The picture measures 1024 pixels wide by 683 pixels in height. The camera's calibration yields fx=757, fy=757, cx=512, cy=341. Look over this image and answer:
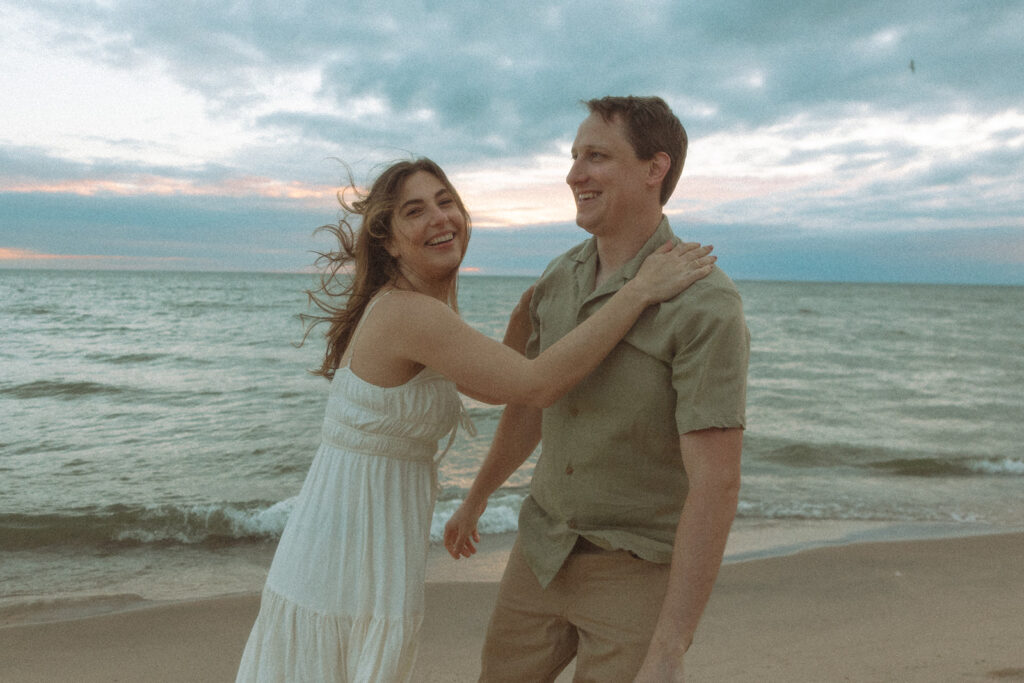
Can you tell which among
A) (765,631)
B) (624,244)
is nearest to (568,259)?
(624,244)

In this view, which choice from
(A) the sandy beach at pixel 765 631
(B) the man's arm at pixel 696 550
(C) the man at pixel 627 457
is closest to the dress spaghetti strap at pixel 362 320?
(C) the man at pixel 627 457

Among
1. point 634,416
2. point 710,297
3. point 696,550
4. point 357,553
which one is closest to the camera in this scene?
point 696,550

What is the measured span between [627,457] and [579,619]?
545 millimetres

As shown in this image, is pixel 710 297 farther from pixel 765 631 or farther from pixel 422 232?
pixel 765 631

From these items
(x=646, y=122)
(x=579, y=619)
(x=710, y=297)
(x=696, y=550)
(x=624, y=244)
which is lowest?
(x=579, y=619)

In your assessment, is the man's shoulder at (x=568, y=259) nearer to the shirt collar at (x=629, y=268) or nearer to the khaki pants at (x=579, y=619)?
the shirt collar at (x=629, y=268)

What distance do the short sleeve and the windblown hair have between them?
1.78 ft

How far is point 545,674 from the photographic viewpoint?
8.38ft

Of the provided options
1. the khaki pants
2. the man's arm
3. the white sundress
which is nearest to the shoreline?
the khaki pants

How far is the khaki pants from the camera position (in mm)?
2230

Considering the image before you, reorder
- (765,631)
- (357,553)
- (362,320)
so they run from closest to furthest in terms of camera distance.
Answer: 1. (357,553)
2. (362,320)
3. (765,631)

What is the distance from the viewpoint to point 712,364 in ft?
6.62

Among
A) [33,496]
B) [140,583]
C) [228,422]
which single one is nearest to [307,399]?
[228,422]

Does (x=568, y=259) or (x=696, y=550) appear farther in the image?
(x=568, y=259)
